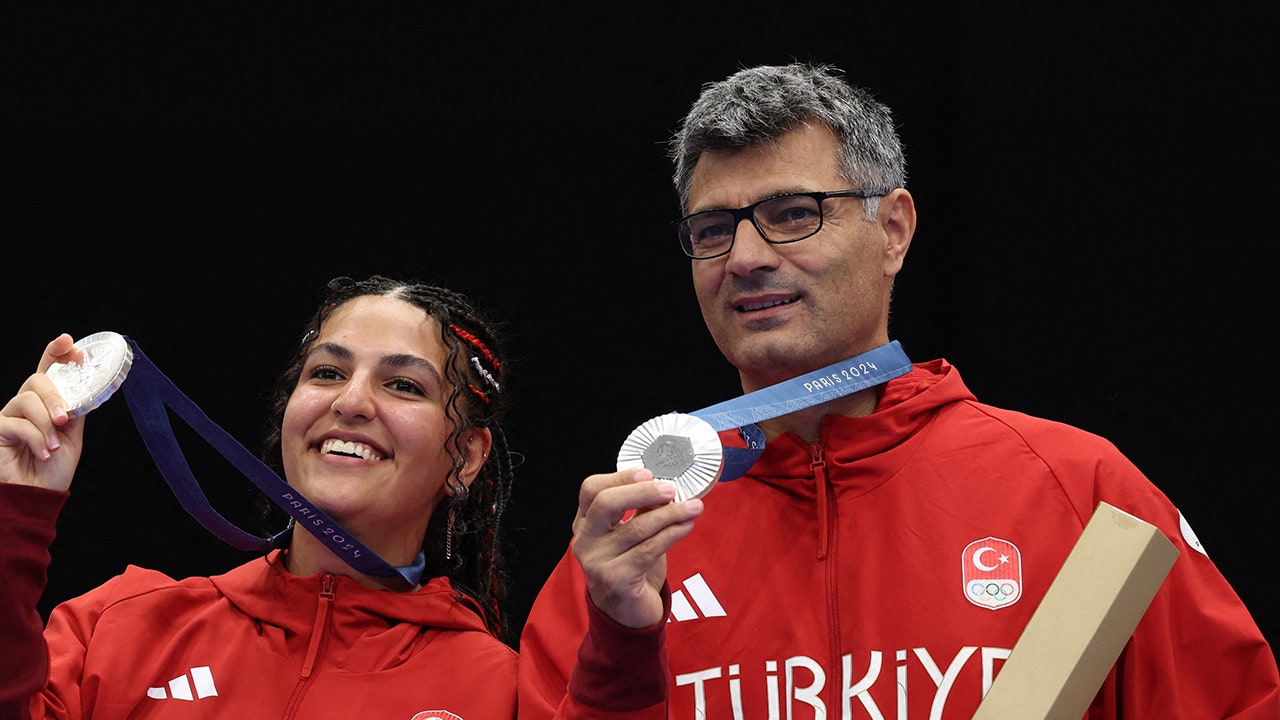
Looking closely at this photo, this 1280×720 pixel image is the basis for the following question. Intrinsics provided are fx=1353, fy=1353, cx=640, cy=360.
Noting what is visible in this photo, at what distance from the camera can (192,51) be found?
3121 millimetres

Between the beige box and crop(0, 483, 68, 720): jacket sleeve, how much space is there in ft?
3.99

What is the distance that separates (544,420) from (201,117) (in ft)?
3.47

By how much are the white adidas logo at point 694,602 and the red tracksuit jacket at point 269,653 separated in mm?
369

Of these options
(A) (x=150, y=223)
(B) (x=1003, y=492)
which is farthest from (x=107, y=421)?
(B) (x=1003, y=492)

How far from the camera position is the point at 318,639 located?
6.97ft

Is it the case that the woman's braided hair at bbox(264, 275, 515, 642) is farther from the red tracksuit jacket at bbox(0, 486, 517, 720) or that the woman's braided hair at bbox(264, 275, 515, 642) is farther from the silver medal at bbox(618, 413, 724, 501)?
the silver medal at bbox(618, 413, 724, 501)

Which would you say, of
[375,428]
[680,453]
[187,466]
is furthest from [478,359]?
[680,453]

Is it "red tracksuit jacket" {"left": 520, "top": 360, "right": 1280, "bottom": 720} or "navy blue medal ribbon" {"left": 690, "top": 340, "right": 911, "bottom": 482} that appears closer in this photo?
"red tracksuit jacket" {"left": 520, "top": 360, "right": 1280, "bottom": 720}

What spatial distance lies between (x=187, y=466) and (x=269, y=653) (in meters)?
0.32

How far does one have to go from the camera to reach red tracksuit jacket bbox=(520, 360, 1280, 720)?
168 centimetres

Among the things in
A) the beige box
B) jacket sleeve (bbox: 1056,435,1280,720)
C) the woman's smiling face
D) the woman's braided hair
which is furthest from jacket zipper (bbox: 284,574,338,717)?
jacket sleeve (bbox: 1056,435,1280,720)

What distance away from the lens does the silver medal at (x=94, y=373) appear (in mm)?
1829

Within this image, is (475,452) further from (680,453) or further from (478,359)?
(680,453)

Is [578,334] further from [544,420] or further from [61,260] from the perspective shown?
[61,260]
